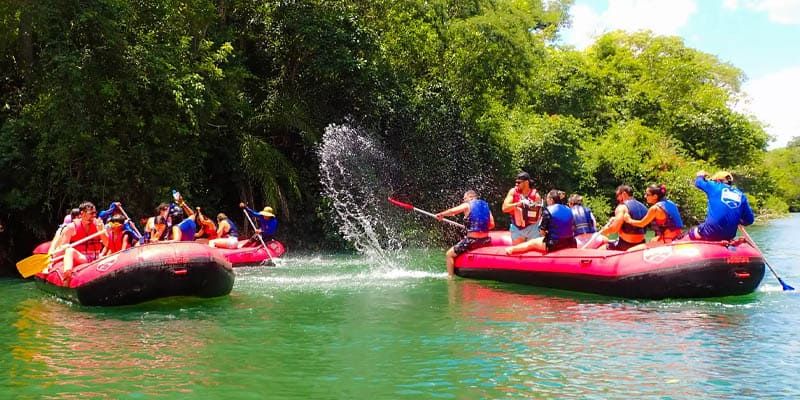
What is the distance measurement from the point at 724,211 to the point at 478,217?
13.5 ft

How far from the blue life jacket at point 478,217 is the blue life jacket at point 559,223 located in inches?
73.0

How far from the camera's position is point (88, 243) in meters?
10.9

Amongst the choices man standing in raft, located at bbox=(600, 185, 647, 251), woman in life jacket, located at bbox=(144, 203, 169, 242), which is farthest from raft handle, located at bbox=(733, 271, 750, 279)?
woman in life jacket, located at bbox=(144, 203, 169, 242)

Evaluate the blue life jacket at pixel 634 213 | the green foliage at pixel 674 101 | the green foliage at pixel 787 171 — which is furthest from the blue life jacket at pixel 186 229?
the green foliage at pixel 787 171

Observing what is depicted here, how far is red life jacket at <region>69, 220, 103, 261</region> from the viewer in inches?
413

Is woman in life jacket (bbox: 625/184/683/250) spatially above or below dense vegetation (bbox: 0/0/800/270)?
below

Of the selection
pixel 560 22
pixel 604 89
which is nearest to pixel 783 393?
pixel 604 89

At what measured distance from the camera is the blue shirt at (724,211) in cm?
914

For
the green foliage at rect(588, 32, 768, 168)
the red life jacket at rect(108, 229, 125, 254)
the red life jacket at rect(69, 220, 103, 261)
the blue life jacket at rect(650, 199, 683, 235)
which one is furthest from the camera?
the green foliage at rect(588, 32, 768, 168)

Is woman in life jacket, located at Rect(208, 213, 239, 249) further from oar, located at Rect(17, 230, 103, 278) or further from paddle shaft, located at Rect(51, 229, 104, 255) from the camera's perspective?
paddle shaft, located at Rect(51, 229, 104, 255)

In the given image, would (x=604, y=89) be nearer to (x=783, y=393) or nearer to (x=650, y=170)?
(x=650, y=170)

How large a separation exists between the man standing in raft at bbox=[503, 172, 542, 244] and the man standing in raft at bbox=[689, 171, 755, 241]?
287 cm

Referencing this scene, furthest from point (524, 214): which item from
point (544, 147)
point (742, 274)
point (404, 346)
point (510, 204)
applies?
point (544, 147)

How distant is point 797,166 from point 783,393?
68812mm
